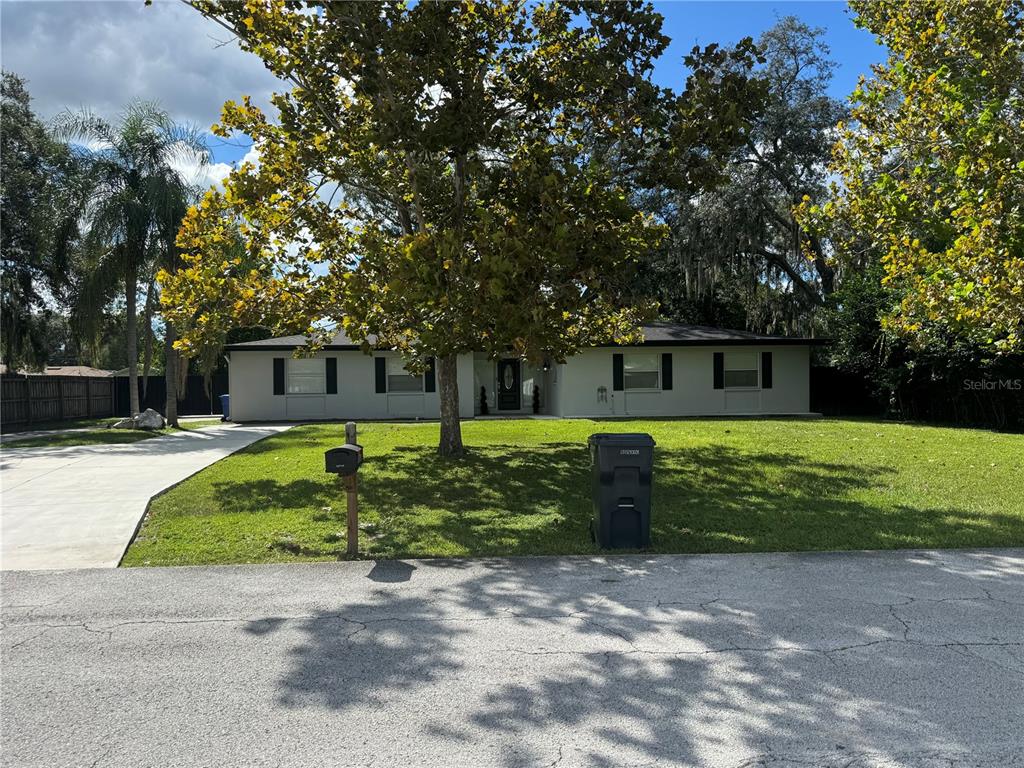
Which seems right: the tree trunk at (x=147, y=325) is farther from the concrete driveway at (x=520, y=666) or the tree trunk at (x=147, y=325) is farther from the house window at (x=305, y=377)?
the concrete driveway at (x=520, y=666)

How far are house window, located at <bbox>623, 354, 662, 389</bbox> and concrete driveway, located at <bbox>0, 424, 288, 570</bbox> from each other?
37.3 ft

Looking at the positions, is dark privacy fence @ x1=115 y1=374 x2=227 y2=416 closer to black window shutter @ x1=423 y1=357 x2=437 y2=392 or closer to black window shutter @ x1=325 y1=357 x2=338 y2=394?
black window shutter @ x1=325 y1=357 x2=338 y2=394

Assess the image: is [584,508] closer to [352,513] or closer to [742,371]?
[352,513]

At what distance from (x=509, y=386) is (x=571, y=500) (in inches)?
643

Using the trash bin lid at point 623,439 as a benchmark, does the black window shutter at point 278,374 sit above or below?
above

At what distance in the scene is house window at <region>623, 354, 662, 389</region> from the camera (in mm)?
23344

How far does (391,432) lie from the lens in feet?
58.5

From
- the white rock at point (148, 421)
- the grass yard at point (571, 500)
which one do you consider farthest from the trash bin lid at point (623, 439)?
the white rock at point (148, 421)

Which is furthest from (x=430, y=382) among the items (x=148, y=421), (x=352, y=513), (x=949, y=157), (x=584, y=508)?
(x=352, y=513)

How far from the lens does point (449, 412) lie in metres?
13.3

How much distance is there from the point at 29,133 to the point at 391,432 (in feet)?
53.7

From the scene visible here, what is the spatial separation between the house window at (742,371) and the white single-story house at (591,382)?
3 cm

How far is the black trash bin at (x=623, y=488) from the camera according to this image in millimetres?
6867

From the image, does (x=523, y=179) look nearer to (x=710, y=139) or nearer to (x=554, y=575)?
(x=710, y=139)
